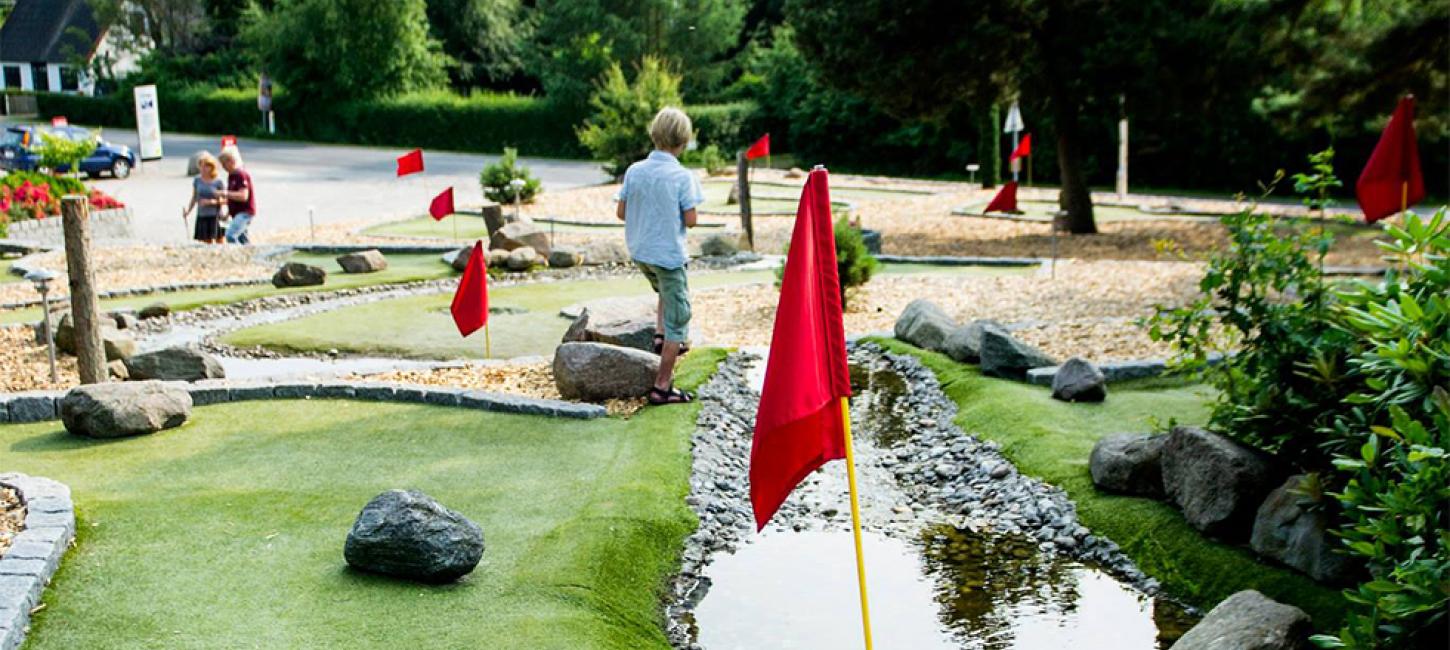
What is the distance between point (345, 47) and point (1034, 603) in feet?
150

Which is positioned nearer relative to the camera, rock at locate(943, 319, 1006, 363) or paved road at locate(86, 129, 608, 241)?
rock at locate(943, 319, 1006, 363)

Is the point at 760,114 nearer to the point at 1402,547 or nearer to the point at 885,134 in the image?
the point at 885,134

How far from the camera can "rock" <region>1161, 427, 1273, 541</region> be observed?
258 inches

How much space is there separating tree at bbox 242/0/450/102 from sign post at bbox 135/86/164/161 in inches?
740

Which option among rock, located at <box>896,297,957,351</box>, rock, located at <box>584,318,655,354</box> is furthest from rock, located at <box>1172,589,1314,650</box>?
rock, located at <box>896,297,957,351</box>

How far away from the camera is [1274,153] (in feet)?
105

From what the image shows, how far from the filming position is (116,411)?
26.8ft

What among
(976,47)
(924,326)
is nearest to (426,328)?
(924,326)

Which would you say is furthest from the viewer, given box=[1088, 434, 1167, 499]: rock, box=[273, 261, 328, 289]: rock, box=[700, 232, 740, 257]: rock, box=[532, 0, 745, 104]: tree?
box=[532, 0, 745, 104]: tree

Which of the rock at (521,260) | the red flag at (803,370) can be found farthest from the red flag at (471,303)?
the rock at (521,260)

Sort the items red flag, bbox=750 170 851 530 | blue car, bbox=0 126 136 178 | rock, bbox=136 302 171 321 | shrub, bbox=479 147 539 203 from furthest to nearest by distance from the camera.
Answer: blue car, bbox=0 126 136 178 < shrub, bbox=479 147 539 203 < rock, bbox=136 302 171 321 < red flag, bbox=750 170 851 530

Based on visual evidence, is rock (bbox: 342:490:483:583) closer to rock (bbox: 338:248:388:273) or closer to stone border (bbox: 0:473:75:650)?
stone border (bbox: 0:473:75:650)

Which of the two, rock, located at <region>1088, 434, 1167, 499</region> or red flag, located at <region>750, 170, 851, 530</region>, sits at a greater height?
red flag, located at <region>750, 170, 851, 530</region>

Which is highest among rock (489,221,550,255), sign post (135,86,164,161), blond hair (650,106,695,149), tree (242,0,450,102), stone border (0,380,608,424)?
tree (242,0,450,102)
